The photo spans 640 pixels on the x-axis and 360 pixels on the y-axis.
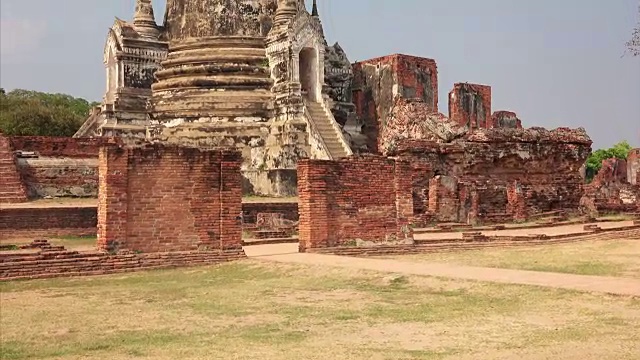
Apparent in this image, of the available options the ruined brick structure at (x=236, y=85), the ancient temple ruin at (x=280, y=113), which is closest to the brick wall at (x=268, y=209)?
the ancient temple ruin at (x=280, y=113)

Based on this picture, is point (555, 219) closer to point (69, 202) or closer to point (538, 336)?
point (69, 202)

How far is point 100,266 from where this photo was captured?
10.7 metres

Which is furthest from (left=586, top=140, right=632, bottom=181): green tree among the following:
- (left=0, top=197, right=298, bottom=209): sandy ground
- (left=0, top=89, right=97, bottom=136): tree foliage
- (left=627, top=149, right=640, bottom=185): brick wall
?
(left=0, top=197, right=298, bottom=209): sandy ground

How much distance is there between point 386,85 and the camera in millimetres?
28906

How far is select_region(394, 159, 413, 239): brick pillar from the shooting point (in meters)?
13.1

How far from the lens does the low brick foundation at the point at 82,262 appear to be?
10211 mm

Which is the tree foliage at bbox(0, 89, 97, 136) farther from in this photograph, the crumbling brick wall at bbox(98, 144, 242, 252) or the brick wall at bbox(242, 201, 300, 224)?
the crumbling brick wall at bbox(98, 144, 242, 252)

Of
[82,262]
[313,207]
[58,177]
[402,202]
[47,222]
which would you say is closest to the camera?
[82,262]

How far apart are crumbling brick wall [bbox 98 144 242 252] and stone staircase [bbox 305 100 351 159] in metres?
9.49

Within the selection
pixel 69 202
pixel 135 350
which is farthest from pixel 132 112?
pixel 135 350

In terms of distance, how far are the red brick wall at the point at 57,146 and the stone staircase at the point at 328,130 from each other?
5651 millimetres

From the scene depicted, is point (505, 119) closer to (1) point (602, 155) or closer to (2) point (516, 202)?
(2) point (516, 202)

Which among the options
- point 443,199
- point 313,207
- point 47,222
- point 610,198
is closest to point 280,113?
point 443,199

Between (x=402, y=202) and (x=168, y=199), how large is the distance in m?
3.81
